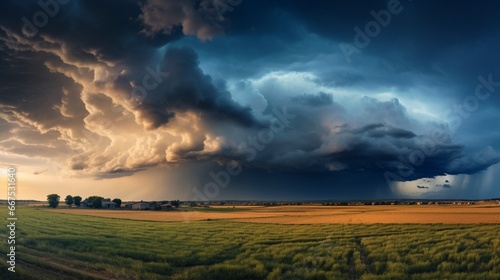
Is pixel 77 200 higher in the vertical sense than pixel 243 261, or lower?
lower

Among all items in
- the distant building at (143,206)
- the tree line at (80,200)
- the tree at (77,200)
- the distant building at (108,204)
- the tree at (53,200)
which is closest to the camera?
the distant building at (143,206)

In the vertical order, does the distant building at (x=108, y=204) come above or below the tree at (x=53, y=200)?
below

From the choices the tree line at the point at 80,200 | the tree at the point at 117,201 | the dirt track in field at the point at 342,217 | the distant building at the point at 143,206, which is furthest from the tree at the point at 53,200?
the dirt track in field at the point at 342,217

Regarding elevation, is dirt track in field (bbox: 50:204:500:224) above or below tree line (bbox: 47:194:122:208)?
below

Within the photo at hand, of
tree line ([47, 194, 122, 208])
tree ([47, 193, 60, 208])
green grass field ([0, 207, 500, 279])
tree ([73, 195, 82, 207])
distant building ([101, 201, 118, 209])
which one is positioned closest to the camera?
green grass field ([0, 207, 500, 279])

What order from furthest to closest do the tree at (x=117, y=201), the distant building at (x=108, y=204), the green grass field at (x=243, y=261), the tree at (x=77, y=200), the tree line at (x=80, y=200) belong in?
1. the tree at (x=77, y=200)
2. the tree at (x=117, y=201)
3. the distant building at (x=108, y=204)
4. the tree line at (x=80, y=200)
5. the green grass field at (x=243, y=261)

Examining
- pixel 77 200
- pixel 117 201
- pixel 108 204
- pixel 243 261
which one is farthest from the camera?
pixel 77 200

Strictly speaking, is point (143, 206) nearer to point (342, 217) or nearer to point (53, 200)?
point (53, 200)

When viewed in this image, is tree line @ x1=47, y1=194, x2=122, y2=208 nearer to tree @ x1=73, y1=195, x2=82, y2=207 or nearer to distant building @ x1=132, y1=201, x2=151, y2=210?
tree @ x1=73, y1=195, x2=82, y2=207

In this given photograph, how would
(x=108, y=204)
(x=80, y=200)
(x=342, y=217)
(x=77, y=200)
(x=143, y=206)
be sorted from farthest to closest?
(x=80, y=200), (x=77, y=200), (x=108, y=204), (x=143, y=206), (x=342, y=217)

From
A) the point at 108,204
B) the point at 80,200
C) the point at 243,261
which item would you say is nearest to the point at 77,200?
the point at 80,200

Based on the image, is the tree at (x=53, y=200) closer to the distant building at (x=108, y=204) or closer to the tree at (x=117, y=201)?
the distant building at (x=108, y=204)

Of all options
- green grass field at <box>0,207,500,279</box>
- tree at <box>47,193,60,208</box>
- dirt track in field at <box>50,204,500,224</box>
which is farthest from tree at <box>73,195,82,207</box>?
green grass field at <box>0,207,500,279</box>

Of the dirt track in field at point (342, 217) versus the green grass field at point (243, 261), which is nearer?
the green grass field at point (243, 261)
